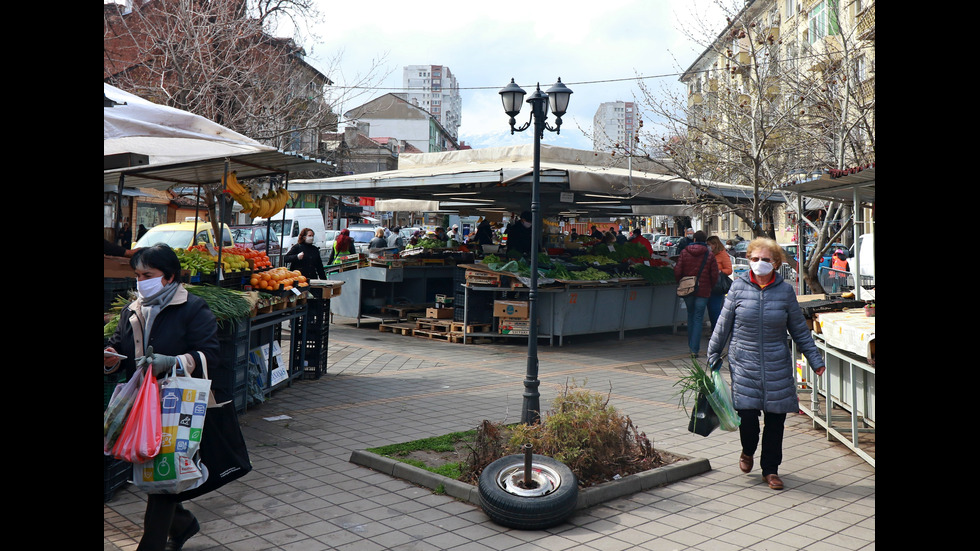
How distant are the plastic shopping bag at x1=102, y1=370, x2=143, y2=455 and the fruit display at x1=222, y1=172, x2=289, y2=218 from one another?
4.19 metres

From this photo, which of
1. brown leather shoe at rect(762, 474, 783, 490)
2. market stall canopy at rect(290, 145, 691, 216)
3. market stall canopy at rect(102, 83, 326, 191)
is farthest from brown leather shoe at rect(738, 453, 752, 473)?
market stall canopy at rect(290, 145, 691, 216)

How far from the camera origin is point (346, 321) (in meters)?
16.4

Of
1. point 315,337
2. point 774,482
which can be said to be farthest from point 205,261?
point 774,482

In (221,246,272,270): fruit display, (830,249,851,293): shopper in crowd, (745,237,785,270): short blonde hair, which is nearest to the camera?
(745,237,785,270): short blonde hair

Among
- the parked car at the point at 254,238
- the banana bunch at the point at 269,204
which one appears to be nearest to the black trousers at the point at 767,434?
the banana bunch at the point at 269,204

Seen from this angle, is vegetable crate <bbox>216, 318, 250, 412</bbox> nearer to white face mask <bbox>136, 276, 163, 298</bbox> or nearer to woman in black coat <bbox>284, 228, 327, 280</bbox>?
white face mask <bbox>136, 276, 163, 298</bbox>

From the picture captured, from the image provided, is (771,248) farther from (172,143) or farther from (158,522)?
(172,143)

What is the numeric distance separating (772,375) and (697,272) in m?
6.27

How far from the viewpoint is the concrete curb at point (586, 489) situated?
5.31m

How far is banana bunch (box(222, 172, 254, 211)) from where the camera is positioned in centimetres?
799

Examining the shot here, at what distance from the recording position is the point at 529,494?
4.96 meters
